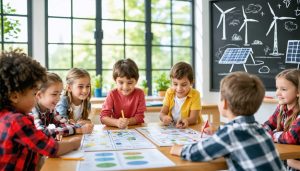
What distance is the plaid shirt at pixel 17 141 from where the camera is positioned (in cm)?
111

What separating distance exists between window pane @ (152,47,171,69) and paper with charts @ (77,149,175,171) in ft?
12.1

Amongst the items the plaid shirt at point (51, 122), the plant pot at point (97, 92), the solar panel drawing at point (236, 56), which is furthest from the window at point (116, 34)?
the plaid shirt at point (51, 122)

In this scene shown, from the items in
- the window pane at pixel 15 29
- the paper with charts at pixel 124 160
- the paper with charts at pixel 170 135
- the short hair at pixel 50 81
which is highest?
the window pane at pixel 15 29

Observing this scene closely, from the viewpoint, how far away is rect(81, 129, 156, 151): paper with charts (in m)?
1.35

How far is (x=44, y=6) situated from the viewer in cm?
425

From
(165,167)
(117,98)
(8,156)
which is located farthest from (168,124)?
(8,156)

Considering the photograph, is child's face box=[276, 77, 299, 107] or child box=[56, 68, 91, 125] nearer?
child's face box=[276, 77, 299, 107]

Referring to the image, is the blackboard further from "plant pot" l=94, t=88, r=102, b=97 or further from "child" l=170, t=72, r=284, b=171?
"child" l=170, t=72, r=284, b=171

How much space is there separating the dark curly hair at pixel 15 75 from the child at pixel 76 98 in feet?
2.77

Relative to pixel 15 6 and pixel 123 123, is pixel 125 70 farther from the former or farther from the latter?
pixel 15 6

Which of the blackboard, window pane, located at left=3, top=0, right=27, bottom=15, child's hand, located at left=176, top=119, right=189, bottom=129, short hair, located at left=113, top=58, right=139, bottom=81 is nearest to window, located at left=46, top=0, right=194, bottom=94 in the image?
window pane, located at left=3, top=0, right=27, bottom=15

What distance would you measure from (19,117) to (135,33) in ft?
12.4

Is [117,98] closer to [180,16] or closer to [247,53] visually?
[247,53]

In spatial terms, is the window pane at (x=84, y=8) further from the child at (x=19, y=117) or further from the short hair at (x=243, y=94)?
the short hair at (x=243, y=94)
